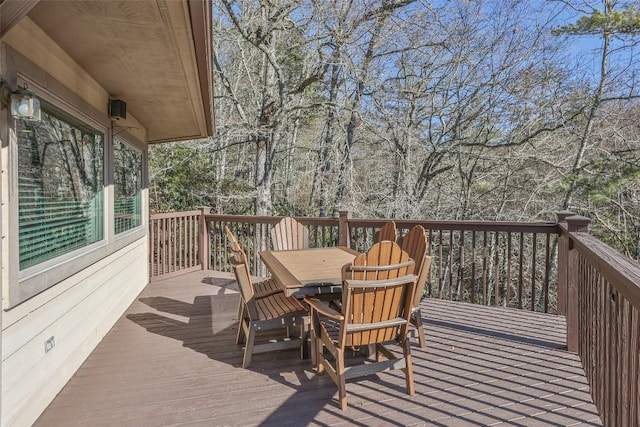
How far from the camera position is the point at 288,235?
4473 millimetres

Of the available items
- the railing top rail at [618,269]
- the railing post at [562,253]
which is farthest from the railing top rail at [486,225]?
the railing top rail at [618,269]

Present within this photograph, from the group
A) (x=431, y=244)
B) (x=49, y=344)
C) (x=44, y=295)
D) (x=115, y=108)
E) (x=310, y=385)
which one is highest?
(x=115, y=108)

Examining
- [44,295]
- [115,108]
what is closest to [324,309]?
[44,295]

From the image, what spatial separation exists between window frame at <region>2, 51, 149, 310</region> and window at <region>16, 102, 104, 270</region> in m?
0.06

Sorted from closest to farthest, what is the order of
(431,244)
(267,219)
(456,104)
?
(431,244) < (267,219) < (456,104)

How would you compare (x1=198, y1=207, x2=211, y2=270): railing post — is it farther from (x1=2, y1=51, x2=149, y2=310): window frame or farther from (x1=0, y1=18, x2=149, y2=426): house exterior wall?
(x1=0, y1=18, x2=149, y2=426): house exterior wall

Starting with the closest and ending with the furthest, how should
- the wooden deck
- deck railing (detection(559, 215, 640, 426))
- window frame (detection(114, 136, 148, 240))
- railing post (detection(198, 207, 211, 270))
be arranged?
deck railing (detection(559, 215, 640, 426)) < the wooden deck < window frame (detection(114, 136, 148, 240)) < railing post (detection(198, 207, 211, 270))

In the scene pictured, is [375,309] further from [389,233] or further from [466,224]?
[466,224]

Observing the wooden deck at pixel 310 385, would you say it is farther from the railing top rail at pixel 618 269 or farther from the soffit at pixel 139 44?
the soffit at pixel 139 44

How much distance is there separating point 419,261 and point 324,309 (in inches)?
38.7

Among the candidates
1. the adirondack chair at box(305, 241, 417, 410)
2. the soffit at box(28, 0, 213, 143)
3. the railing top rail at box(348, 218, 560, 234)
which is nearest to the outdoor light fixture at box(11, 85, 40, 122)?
the soffit at box(28, 0, 213, 143)

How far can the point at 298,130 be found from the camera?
33.5 ft

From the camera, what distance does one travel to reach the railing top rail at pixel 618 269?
1.38 meters

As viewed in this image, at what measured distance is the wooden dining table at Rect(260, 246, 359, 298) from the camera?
264cm
